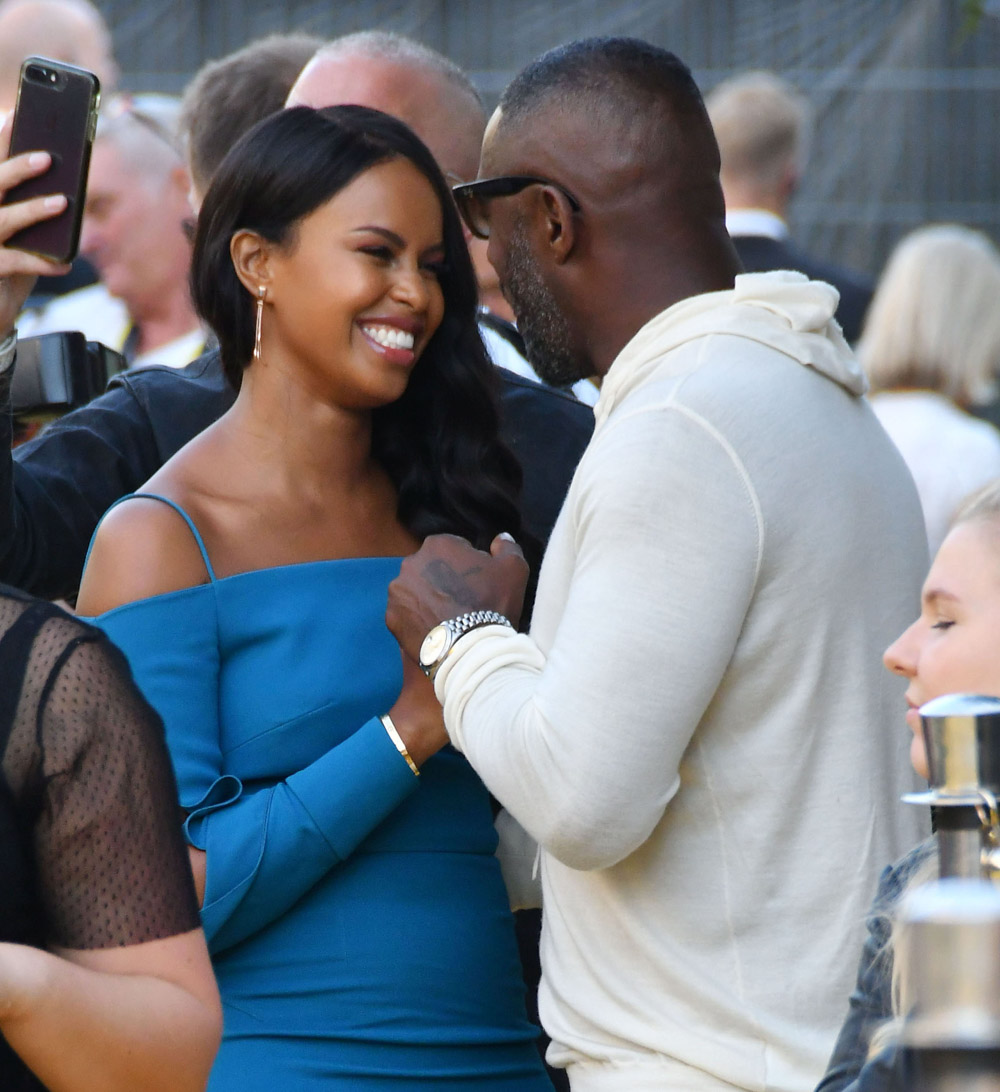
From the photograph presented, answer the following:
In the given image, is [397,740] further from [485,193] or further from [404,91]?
[404,91]

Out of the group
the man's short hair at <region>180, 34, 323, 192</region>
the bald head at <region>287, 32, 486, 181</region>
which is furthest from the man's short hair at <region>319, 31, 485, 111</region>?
the man's short hair at <region>180, 34, 323, 192</region>

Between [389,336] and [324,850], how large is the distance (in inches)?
27.1

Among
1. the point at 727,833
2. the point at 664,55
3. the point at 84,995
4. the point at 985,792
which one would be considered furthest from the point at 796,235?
the point at 985,792

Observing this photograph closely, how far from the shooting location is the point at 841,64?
8.18 meters

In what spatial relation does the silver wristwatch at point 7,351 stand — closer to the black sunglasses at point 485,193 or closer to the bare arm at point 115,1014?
the black sunglasses at point 485,193

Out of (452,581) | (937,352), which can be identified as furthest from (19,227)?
(937,352)

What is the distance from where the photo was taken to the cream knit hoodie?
184cm

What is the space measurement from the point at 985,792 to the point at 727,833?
118 cm

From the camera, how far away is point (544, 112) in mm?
2252

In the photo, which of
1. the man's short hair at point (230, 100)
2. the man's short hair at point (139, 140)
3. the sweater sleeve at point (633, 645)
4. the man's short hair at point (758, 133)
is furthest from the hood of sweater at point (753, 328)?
the man's short hair at point (758, 133)

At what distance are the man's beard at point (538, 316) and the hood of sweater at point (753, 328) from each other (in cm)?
16

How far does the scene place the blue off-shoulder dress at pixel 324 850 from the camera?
7.00 feet

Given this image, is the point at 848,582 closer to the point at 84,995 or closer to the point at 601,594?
the point at 601,594

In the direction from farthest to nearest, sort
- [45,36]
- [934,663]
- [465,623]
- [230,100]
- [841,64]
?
[841,64] < [45,36] < [230,100] < [465,623] < [934,663]
